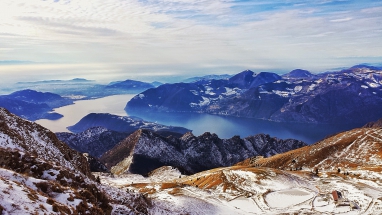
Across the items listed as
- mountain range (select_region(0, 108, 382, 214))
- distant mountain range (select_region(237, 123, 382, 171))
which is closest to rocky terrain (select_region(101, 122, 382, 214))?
mountain range (select_region(0, 108, 382, 214))

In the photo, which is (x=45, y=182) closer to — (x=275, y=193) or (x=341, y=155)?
(x=275, y=193)

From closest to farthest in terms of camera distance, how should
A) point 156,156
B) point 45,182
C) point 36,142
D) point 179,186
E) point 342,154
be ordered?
1. point 45,182
2. point 36,142
3. point 179,186
4. point 342,154
5. point 156,156

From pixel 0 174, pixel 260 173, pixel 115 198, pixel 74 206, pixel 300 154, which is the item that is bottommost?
pixel 300 154

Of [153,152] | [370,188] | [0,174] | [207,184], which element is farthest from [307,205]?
[153,152]

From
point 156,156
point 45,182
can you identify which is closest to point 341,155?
point 156,156

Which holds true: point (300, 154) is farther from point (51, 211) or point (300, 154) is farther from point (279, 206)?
point (51, 211)
